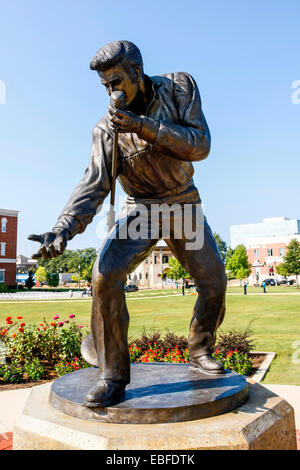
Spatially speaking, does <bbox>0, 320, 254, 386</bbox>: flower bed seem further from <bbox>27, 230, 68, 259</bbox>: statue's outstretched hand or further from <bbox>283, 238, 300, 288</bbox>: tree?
<bbox>283, 238, 300, 288</bbox>: tree

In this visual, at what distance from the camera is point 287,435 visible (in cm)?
251

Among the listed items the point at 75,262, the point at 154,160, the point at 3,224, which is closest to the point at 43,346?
the point at 154,160

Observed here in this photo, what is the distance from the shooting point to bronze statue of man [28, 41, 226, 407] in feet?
8.19

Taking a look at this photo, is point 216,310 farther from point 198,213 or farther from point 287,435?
point 287,435

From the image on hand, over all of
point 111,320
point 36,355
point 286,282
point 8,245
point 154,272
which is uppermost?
point 8,245

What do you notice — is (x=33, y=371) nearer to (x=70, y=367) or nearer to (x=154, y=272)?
(x=70, y=367)

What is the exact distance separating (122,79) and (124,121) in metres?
0.42

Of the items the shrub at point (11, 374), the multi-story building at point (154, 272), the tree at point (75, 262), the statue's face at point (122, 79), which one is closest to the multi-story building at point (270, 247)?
the multi-story building at point (154, 272)

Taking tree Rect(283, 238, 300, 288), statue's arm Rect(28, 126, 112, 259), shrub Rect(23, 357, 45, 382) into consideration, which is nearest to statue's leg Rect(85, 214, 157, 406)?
statue's arm Rect(28, 126, 112, 259)

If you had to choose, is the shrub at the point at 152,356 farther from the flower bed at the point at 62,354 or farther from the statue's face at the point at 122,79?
the statue's face at the point at 122,79

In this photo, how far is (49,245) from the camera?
236 centimetres

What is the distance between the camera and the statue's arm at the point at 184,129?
8.09 ft

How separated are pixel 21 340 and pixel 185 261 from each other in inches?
195

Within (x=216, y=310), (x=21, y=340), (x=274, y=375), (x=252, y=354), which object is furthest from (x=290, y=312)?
(x=216, y=310)
